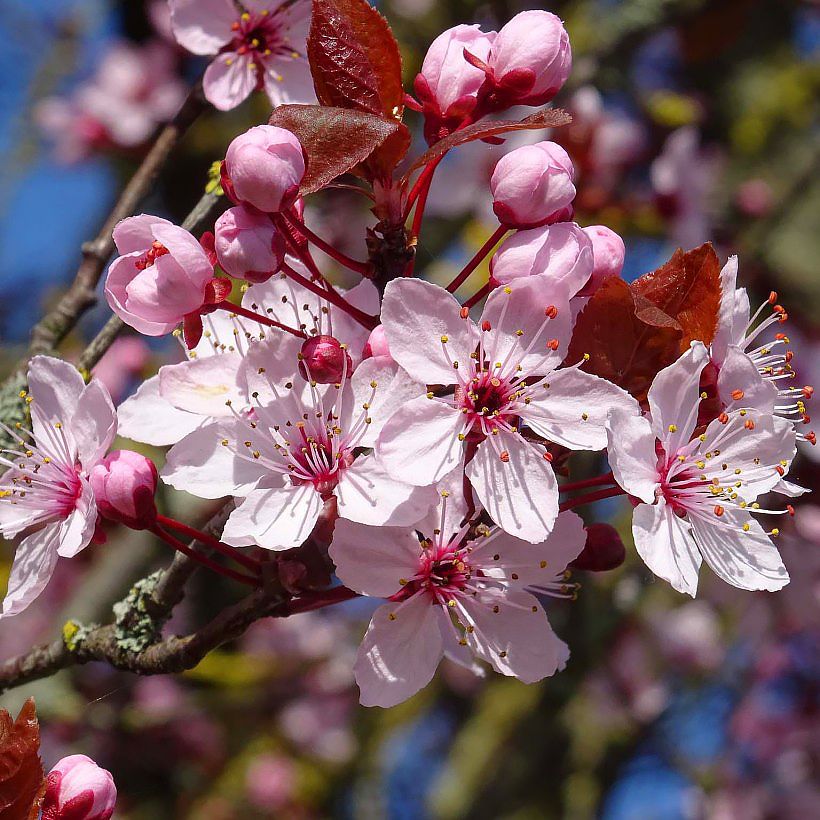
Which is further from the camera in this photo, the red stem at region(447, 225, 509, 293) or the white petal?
the red stem at region(447, 225, 509, 293)

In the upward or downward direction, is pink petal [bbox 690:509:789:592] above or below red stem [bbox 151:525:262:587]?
below

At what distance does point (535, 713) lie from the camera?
354 centimetres

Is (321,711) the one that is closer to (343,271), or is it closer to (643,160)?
(343,271)

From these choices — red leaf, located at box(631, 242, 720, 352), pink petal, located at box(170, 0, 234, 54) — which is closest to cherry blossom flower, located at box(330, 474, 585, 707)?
red leaf, located at box(631, 242, 720, 352)

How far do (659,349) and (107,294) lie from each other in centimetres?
79

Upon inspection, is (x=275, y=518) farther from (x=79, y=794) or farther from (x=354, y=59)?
(x=354, y=59)

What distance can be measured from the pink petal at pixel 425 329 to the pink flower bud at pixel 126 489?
41cm

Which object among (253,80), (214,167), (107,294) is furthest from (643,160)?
(107,294)

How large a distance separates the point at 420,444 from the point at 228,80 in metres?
0.96

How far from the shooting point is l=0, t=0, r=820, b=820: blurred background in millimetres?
3271

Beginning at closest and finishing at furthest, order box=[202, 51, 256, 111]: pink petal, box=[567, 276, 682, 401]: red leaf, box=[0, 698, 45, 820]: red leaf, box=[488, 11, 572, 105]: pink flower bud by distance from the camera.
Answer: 1. box=[0, 698, 45, 820]: red leaf
2. box=[567, 276, 682, 401]: red leaf
3. box=[488, 11, 572, 105]: pink flower bud
4. box=[202, 51, 256, 111]: pink petal

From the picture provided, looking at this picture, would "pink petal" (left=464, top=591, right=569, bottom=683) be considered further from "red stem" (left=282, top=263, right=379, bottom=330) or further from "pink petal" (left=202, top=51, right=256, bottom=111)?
"pink petal" (left=202, top=51, right=256, bottom=111)

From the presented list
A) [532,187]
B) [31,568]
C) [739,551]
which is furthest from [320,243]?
[739,551]

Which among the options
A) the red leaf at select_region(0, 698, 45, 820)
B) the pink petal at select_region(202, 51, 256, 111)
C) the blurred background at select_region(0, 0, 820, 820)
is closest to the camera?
the red leaf at select_region(0, 698, 45, 820)
